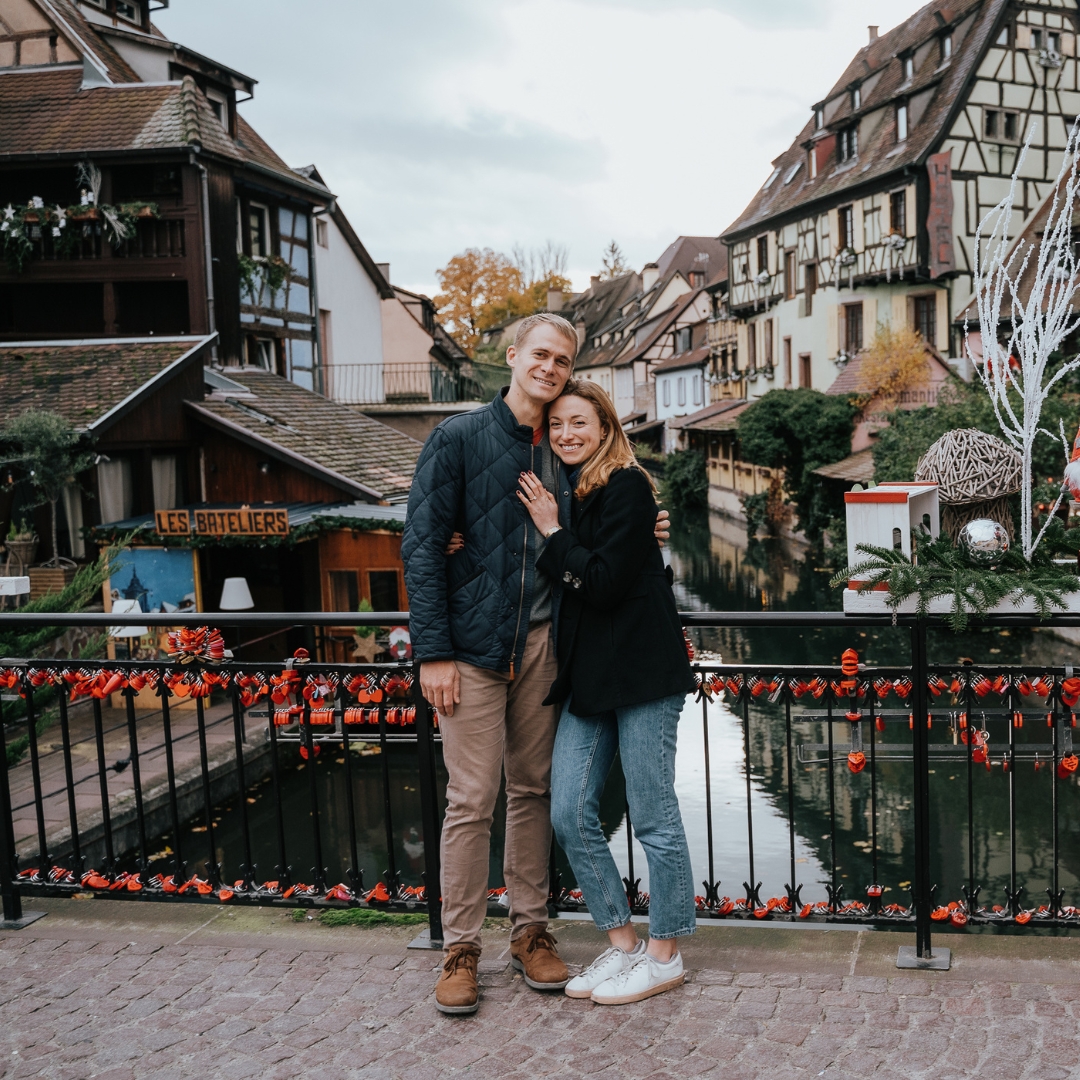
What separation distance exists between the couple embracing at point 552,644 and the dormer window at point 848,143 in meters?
31.3

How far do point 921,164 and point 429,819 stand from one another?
2755 cm

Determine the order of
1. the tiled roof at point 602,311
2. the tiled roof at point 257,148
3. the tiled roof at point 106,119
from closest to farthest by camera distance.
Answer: the tiled roof at point 106,119 < the tiled roof at point 257,148 < the tiled roof at point 602,311

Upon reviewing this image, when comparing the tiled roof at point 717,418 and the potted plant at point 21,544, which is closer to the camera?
the potted plant at point 21,544

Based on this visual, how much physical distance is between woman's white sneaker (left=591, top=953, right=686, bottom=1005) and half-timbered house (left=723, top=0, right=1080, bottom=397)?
2597cm

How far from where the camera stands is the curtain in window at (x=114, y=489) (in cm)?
1608

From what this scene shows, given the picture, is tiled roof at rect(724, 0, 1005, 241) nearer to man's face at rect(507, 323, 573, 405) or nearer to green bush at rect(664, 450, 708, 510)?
green bush at rect(664, 450, 708, 510)

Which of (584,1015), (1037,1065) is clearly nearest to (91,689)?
(584,1015)

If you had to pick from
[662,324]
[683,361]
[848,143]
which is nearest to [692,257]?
[662,324]

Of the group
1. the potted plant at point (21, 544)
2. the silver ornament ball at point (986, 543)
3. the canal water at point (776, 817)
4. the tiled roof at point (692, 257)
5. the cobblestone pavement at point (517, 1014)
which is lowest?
the canal water at point (776, 817)

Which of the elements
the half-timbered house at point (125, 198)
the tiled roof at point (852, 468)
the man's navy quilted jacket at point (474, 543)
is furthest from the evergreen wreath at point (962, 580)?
the tiled roof at point (852, 468)

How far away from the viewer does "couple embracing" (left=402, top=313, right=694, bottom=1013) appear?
3.19 meters

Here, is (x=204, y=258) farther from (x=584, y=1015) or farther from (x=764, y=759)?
(x=584, y=1015)

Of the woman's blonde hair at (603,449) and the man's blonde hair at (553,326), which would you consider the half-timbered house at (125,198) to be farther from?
the woman's blonde hair at (603,449)

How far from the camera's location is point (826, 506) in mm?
27328
